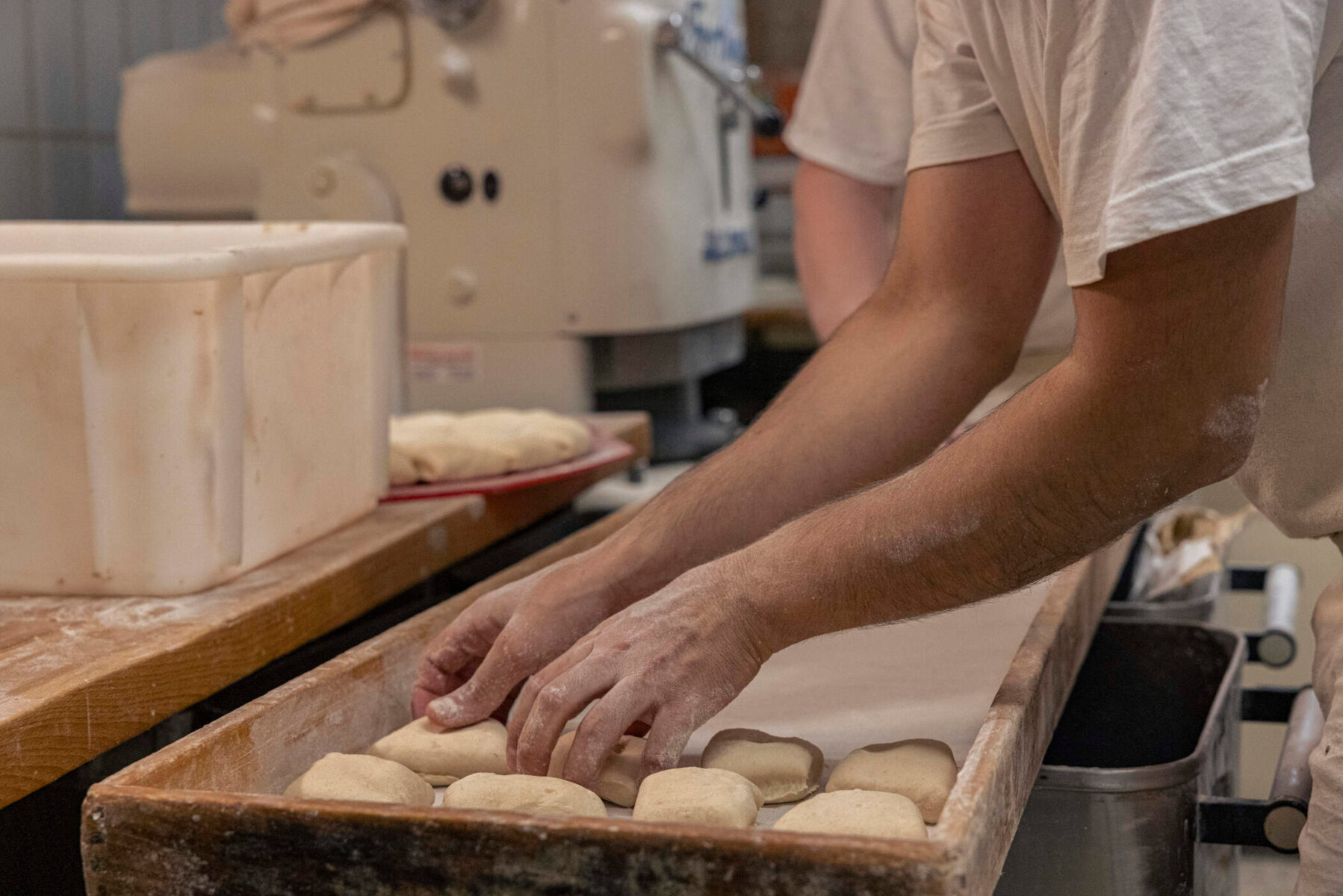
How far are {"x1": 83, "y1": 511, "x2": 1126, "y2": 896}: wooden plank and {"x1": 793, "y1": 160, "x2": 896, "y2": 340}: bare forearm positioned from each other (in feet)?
3.57

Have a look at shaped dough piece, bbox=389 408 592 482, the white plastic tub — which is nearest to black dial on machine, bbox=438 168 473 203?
shaped dough piece, bbox=389 408 592 482

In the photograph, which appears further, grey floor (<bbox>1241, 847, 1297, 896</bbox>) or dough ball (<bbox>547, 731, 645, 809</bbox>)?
grey floor (<bbox>1241, 847, 1297, 896</bbox>)

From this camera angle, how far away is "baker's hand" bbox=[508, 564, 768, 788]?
0.85 meters

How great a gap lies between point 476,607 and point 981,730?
0.41 metres

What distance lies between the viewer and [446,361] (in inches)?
89.3

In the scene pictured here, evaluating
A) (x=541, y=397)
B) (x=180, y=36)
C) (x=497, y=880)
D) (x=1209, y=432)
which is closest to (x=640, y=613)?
(x=497, y=880)

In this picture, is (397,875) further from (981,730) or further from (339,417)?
(339,417)

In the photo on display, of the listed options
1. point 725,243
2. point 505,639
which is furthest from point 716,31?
point 505,639

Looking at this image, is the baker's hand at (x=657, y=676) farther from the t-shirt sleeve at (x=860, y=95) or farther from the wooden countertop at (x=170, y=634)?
the t-shirt sleeve at (x=860, y=95)

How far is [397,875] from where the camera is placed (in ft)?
2.24

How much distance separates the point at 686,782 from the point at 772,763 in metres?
0.10

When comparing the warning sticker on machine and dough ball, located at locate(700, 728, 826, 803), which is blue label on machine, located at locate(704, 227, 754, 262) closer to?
the warning sticker on machine

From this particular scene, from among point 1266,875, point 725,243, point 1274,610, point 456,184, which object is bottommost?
point 1266,875

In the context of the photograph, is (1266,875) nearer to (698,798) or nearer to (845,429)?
(845,429)
